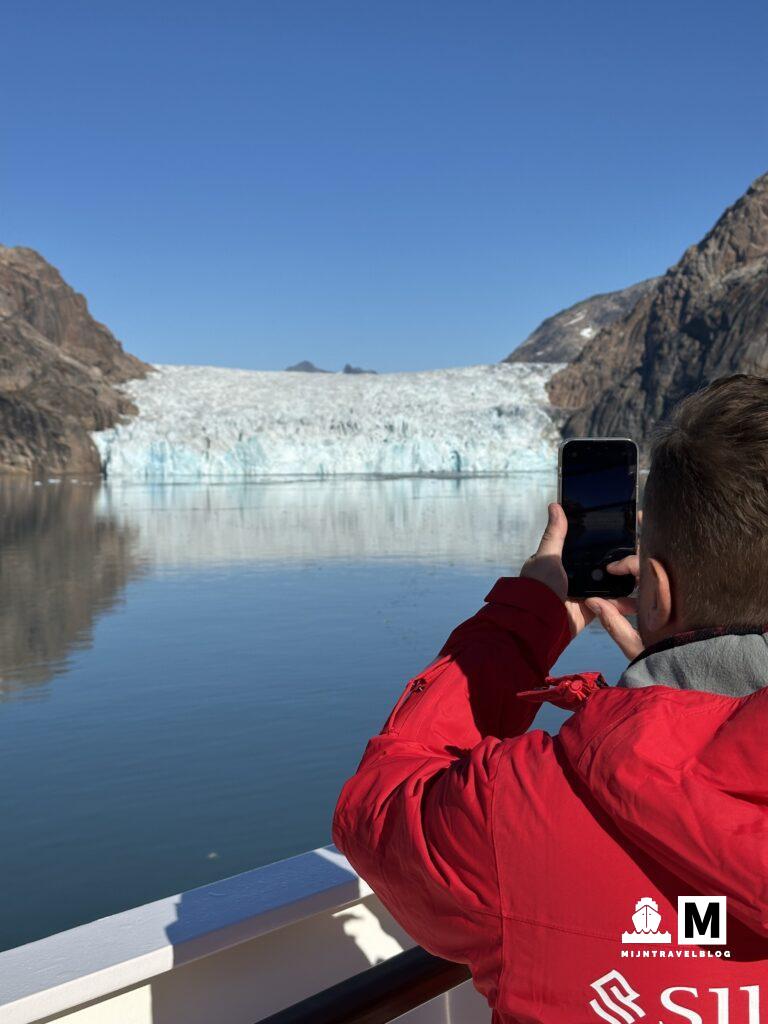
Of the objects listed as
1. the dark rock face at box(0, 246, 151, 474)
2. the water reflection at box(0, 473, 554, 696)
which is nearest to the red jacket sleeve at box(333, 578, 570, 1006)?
the water reflection at box(0, 473, 554, 696)

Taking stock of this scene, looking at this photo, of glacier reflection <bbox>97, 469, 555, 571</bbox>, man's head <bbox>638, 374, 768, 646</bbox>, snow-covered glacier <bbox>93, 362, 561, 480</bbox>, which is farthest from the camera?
snow-covered glacier <bbox>93, 362, 561, 480</bbox>

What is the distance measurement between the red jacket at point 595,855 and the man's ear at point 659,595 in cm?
12

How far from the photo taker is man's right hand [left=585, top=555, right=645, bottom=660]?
869 mm

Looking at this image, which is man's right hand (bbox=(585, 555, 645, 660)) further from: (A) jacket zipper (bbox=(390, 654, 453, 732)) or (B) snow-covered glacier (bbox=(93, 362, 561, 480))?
(B) snow-covered glacier (bbox=(93, 362, 561, 480))

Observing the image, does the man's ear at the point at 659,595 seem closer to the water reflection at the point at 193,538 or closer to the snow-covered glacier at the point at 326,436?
the water reflection at the point at 193,538

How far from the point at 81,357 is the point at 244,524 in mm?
39826

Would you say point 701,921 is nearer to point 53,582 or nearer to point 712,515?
point 712,515

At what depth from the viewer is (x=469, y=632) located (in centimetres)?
91

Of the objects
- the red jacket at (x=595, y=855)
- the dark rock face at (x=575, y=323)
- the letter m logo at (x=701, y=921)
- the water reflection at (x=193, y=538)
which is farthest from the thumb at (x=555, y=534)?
the dark rock face at (x=575, y=323)

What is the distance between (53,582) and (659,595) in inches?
451

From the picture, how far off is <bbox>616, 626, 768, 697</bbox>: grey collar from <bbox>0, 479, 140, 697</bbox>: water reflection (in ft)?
20.9

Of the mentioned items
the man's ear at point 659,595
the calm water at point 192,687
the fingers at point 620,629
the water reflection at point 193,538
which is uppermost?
the man's ear at point 659,595

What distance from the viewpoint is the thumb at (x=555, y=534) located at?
3.13 ft

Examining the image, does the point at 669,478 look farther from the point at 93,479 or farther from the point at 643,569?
the point at 93,479
